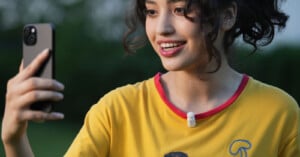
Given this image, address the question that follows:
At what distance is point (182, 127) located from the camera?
2.96 metres

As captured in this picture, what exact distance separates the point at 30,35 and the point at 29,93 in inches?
10.3

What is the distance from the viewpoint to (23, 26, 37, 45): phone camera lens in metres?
2.46

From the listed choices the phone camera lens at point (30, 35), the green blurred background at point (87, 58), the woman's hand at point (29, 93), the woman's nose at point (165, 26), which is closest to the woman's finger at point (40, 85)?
the woman's hand at point (29, 93)

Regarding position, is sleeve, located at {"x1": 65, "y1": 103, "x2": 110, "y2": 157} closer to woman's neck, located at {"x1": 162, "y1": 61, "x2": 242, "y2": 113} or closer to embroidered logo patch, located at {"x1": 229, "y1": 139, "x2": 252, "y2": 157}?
woman's neck, located at {"x1": 162, "y1": 61, "x2": 242, "y2": 113}

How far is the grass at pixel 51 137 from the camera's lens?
31.0ft

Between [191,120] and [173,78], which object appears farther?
[173,78]

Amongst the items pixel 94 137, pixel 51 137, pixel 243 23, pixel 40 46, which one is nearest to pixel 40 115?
pixel 40 46

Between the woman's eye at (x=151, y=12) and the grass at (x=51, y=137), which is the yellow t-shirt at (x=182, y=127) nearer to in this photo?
the woman's eye at (x=151, y=12)

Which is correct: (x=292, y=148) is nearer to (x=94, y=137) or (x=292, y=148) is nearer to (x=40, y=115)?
(x=94, y=137)

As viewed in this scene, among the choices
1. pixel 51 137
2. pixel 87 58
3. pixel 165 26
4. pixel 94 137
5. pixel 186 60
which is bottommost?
pixel 51 137

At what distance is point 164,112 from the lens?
2988 mm

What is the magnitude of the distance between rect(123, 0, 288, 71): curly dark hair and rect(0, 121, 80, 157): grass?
5.87m

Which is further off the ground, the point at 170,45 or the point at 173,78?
the point at 170,45

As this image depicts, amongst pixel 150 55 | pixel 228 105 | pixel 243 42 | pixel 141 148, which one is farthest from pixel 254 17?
pixel 150 55
